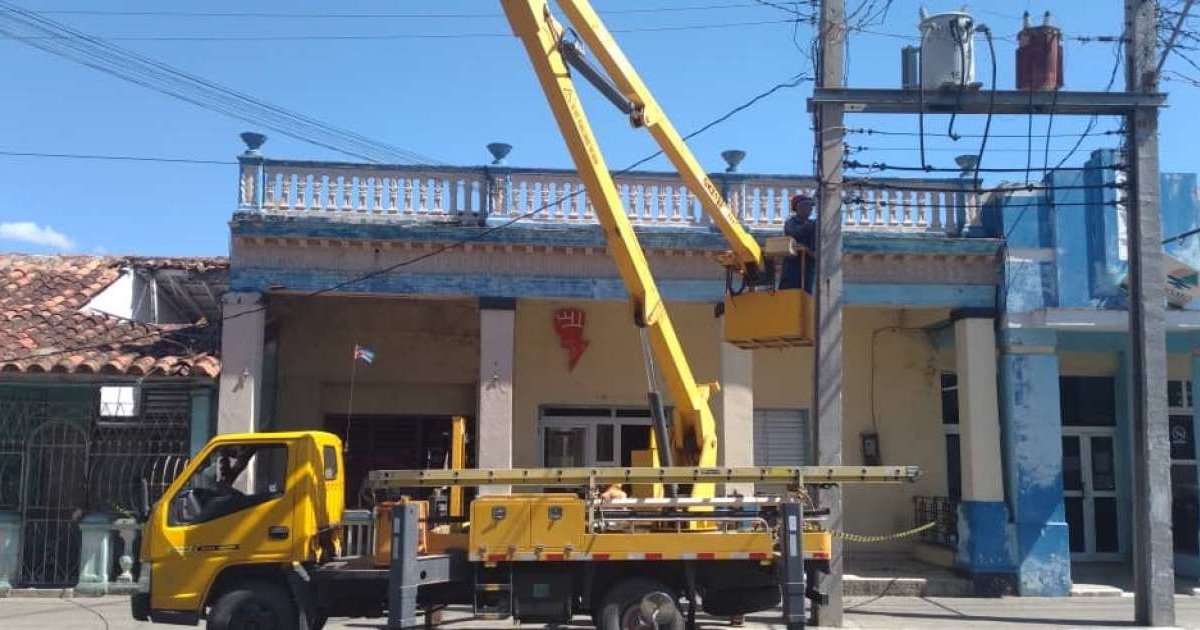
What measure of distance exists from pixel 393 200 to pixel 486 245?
5.01 feet

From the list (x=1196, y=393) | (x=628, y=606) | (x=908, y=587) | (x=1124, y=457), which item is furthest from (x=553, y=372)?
(x=1196, y=393)

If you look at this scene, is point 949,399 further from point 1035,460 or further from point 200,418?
point 200,418

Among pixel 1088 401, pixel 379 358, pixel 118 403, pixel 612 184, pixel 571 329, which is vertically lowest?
pixel 118 403

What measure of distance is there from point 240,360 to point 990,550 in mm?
10730

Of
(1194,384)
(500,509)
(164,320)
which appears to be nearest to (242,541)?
(500,509)

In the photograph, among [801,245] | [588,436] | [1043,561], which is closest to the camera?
[801,245]

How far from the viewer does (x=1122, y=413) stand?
17.6 metres

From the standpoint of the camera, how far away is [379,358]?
17438 mm

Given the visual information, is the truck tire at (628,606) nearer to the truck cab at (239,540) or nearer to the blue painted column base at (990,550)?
the truck cab at (239,540)

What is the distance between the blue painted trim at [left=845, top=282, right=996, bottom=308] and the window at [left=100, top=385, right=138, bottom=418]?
10496 millimetres

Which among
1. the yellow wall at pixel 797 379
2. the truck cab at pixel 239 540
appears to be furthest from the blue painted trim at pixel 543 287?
the truck cab at pixel 239 540

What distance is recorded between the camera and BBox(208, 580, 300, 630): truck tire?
31.5 ft

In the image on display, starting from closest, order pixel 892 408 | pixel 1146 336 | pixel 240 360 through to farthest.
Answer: pixel 1146 336
pixel 240 360
pixel 892 408

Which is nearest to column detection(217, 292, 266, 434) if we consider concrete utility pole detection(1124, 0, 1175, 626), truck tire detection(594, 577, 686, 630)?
truck tire detection(594, 577, 686, 630)
